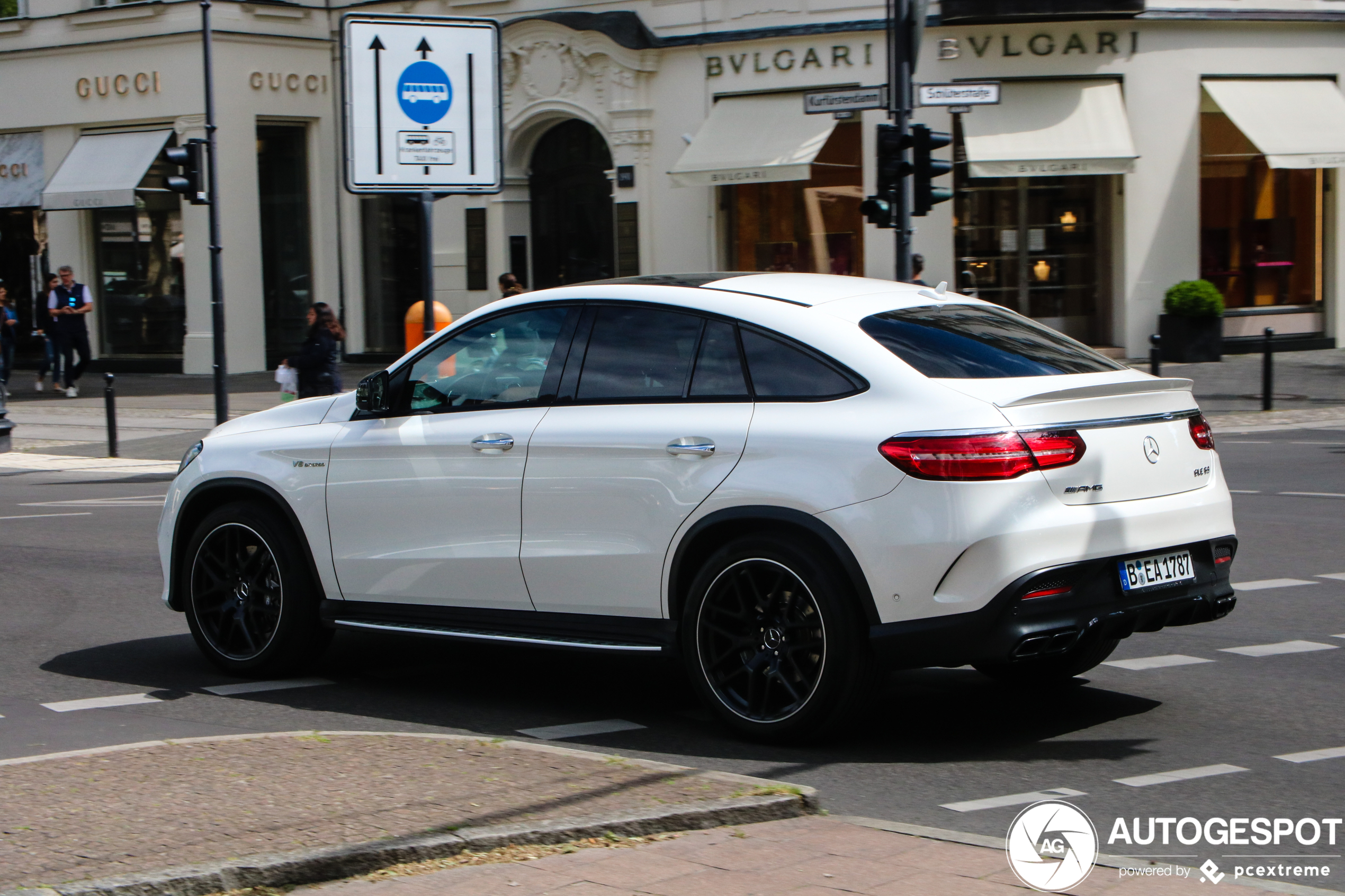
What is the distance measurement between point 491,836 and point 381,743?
4.07 ft

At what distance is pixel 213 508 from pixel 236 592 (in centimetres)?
41

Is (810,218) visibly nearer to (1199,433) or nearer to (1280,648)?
(1280,648)

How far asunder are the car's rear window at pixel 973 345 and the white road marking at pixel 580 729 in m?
1.74

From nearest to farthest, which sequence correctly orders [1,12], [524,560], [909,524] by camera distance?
[909,524] → [524,560] → [1,12]

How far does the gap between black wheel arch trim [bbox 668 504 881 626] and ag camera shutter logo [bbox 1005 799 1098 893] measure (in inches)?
34.6

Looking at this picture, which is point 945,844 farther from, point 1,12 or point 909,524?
point 1,12

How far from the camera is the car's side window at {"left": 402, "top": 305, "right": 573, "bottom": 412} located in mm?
6566

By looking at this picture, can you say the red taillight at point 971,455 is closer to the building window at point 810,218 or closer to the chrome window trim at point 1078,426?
the chrome window trim at point 1078,426

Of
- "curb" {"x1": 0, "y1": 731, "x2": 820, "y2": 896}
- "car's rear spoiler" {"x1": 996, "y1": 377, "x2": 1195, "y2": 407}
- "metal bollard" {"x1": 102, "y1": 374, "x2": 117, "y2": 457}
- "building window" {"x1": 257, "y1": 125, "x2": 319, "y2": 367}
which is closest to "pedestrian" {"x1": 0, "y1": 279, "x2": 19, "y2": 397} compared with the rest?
"building window" {"x1": 257, "y1": 125, "x2": 319, "y2": 367}

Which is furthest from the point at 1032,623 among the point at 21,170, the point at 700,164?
the point at 21,170

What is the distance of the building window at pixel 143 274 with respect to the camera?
2905 centimetres

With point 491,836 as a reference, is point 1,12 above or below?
above

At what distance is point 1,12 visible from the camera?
3225cm

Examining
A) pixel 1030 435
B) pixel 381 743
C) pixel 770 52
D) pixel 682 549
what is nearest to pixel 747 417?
pixel 682 549
